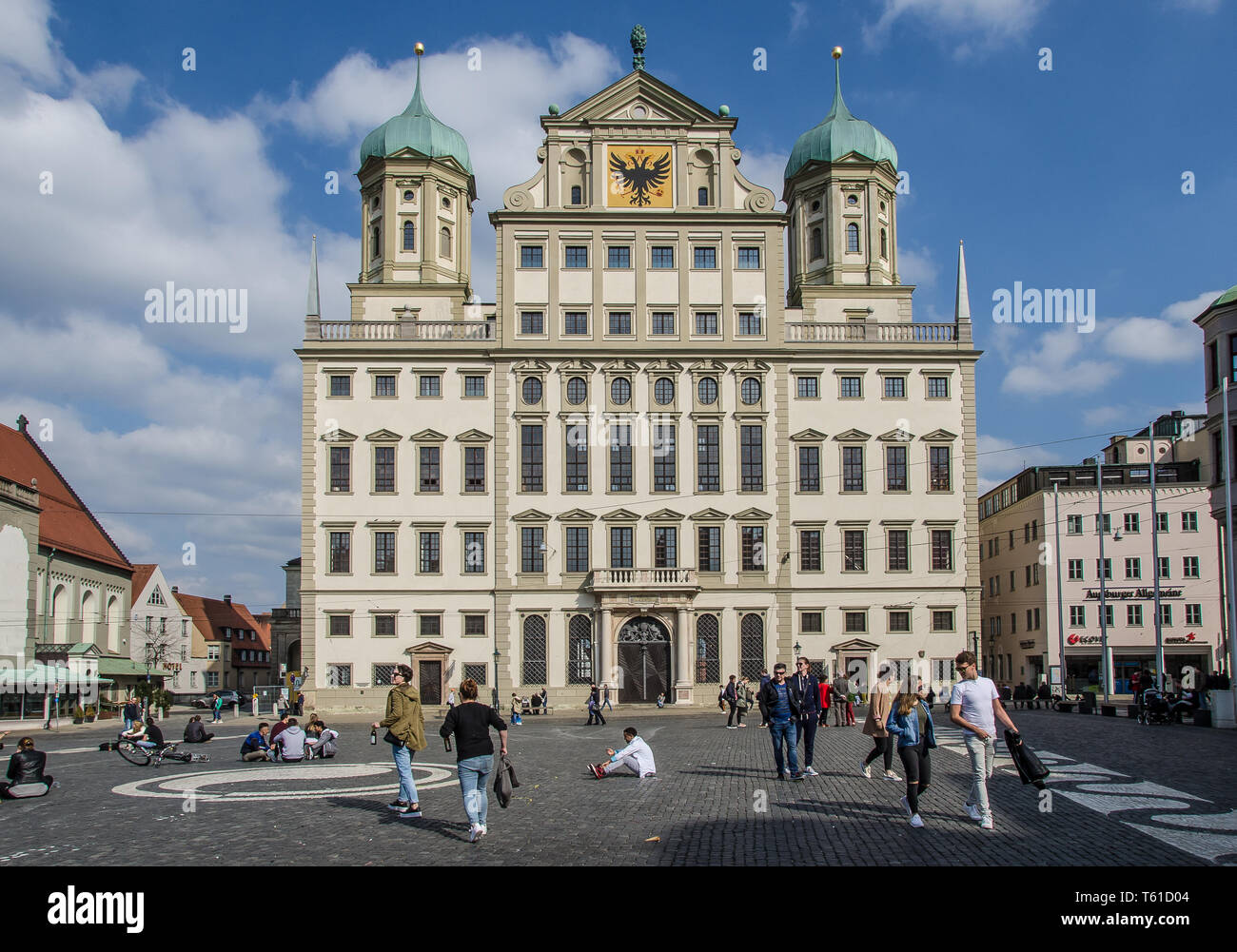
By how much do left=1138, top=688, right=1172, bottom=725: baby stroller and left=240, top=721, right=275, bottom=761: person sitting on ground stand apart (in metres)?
25.9

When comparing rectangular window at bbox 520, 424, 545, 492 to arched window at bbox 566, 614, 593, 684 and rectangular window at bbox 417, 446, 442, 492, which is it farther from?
arched window at bbox 566, 614, 593, 684

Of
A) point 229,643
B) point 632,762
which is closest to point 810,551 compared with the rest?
point 632,762

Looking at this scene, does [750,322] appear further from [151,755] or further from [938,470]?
[151,755]

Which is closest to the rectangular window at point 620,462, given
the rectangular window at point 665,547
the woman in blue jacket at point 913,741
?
the rectangular window at point 665,547

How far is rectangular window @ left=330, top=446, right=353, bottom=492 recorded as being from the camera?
57469mm

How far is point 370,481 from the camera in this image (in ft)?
188

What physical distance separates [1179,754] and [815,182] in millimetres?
47271

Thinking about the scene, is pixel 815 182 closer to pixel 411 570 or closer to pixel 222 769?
pixel 411 570

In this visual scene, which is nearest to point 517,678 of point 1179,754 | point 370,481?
point 370,481

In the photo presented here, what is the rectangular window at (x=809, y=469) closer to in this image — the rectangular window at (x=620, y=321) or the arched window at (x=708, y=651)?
the arched window at (x=708, y=651)

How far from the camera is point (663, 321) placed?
193 feet

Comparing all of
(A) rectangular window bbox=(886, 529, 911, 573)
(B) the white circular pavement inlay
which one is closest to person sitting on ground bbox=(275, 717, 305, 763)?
(B) the white circular pavement inlay

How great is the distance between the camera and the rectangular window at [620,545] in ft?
187
